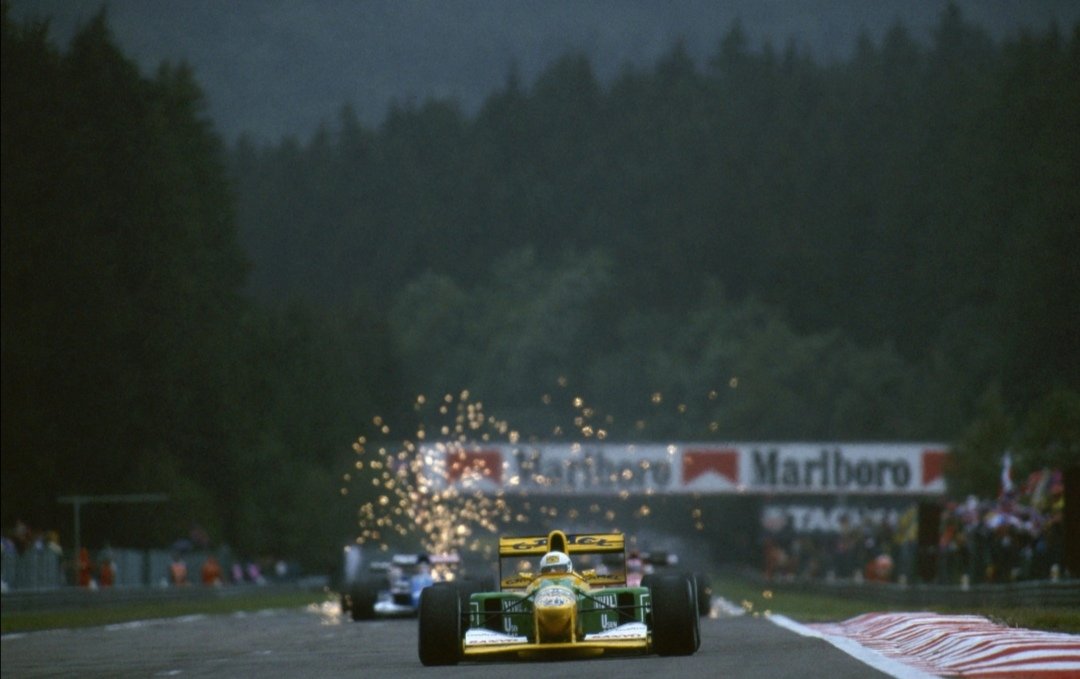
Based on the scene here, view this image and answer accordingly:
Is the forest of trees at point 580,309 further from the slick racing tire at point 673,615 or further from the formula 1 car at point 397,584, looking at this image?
the slick racing tire at point 673,615

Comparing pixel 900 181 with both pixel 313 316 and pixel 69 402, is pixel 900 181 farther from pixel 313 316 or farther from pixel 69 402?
pixel 69 402

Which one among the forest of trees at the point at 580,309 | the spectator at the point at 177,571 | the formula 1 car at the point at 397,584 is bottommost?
the formula 1 car at the point at 397,584

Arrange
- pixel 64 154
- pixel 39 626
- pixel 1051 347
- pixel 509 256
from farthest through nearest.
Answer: pixel 509 256 → pixel 1051 347 → pixel 64 154 → pixel 39 626

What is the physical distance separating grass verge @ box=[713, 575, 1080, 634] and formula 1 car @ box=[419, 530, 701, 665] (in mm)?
3835

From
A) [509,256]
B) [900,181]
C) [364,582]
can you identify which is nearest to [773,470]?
[364,582]

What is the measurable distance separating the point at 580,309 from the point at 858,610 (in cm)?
12594

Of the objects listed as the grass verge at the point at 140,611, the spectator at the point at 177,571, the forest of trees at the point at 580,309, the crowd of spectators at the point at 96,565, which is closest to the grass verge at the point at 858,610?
the forest of trees at the point at 580,309

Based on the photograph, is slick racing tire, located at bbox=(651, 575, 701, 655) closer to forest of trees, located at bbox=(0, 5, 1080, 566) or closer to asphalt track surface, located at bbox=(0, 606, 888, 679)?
asphalt track surface, located at bbox=(0, 606, 888, 679)

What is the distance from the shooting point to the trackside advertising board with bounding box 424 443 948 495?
218ft

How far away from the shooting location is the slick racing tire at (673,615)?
56.3 ft

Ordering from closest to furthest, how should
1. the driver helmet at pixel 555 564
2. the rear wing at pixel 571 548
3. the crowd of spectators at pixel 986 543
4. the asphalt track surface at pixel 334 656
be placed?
the asphalt track surface at pixel 334 656 → the driver helmet at pixel 555 564 → the rear wing at pixel 571 548 → the crowd of spectators at pixel 986 543

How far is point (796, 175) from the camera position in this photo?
180m

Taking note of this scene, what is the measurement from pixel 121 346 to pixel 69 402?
17.2ft

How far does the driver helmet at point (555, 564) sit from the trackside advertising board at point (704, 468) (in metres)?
46.5
